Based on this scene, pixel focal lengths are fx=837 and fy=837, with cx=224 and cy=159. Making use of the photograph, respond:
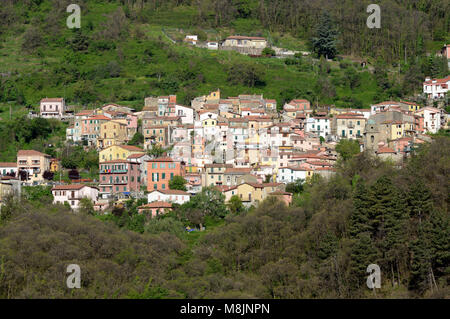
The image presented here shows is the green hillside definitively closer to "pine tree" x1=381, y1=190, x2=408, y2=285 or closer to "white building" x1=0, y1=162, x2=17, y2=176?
"white building" x1=0, y1=162, x2=17, y2=176

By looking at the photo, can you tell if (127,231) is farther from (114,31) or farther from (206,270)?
(114,31)

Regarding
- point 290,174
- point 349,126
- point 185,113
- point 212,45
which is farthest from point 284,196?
point 212,45

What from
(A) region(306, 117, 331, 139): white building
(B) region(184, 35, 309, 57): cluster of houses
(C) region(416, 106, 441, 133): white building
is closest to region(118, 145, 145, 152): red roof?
(A) region(306, 117, 331, 139): white building

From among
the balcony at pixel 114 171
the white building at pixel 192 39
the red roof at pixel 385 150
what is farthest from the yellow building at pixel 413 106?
the white building at pixel 192 39

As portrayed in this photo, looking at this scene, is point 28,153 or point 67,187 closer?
point 67,187

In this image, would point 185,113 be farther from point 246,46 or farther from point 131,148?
point 246,46
